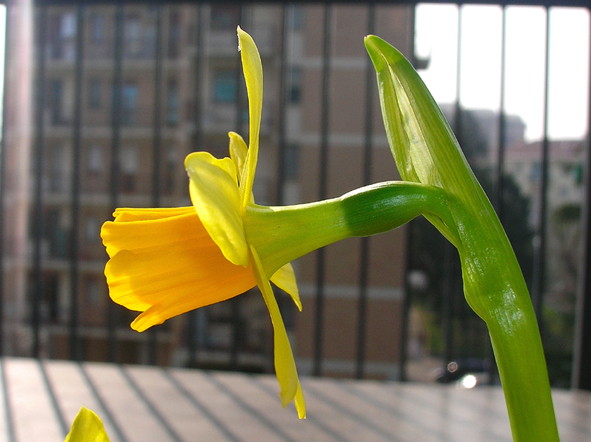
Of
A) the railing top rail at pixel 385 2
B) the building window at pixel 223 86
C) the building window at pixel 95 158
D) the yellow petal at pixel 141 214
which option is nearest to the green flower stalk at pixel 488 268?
the yellow petal at pixel 141 214

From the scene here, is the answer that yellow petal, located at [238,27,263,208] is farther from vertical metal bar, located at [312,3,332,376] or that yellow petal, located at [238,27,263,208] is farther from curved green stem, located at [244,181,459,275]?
vertical metal bar, located at [312,3,332,376]

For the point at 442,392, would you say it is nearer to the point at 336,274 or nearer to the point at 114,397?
the point at 114,397

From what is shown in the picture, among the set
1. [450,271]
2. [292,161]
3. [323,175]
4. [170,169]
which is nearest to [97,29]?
[170,169]

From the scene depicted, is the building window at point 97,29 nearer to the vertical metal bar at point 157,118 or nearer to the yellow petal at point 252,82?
the vertical metal bar at point 157,118

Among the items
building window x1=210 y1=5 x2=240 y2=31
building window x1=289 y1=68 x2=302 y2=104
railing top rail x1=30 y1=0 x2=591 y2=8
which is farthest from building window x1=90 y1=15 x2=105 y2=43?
railing top rail x1=30 y1=0 x2=591 y2=8

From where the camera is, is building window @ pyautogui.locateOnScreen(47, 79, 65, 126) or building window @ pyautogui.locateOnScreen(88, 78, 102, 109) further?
building window @ pyautogui.locateOnScreen(47, 79, 65, 126)
